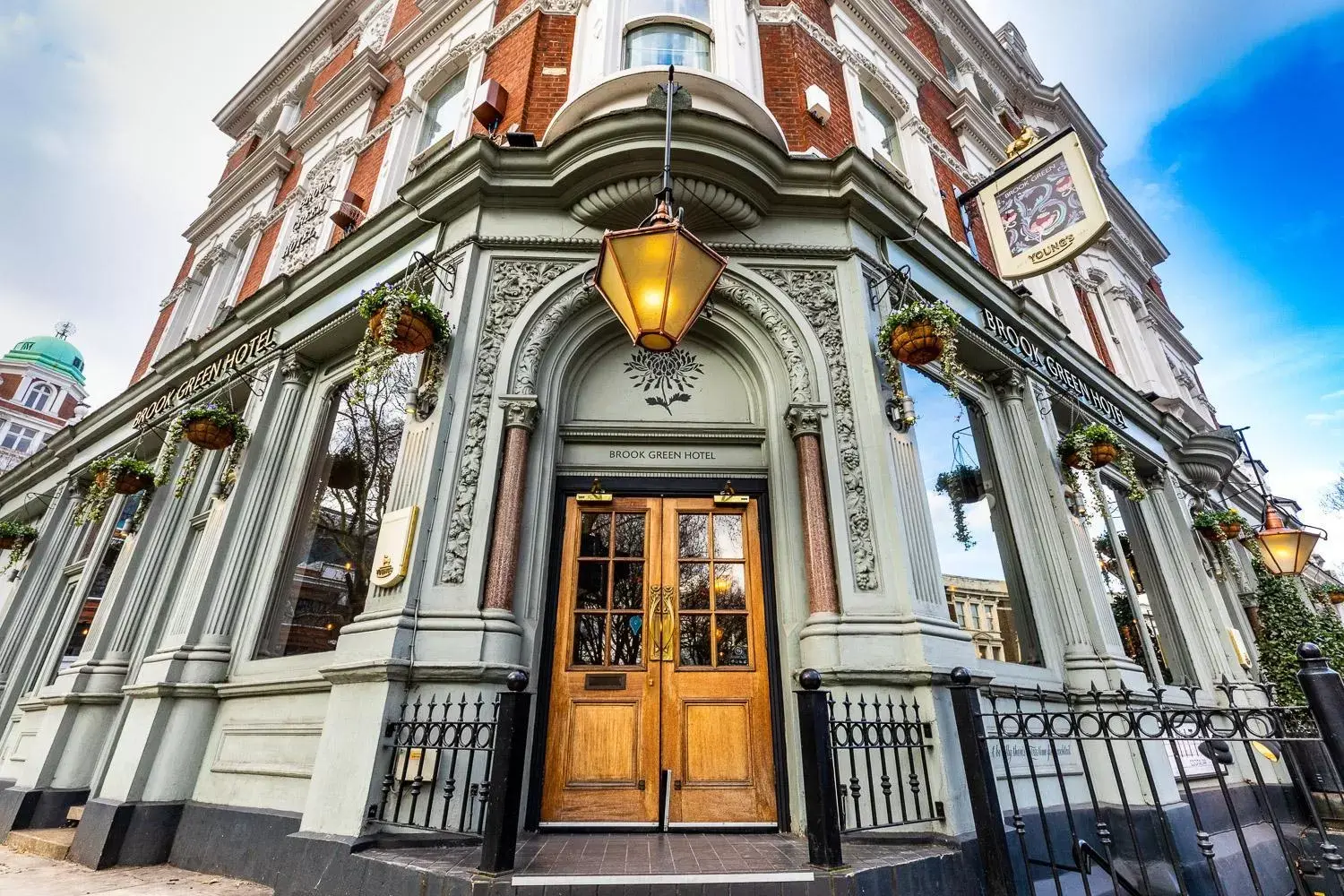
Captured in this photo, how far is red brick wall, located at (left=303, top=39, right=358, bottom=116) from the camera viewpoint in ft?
46.7

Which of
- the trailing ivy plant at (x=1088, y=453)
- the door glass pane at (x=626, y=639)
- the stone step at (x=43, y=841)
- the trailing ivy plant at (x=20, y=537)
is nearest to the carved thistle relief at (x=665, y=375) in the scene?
the door glass pane at (x=626, y=639)

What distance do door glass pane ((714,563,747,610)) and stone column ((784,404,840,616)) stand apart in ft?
2.04

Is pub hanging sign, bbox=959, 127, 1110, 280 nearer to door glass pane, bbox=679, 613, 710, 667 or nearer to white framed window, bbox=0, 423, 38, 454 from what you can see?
door glass pane, bbox=679, 613, 710, 667

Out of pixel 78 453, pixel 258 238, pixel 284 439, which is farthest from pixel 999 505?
pixel 78 453

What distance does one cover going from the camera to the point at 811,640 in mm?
5102

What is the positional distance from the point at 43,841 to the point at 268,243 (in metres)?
10.4

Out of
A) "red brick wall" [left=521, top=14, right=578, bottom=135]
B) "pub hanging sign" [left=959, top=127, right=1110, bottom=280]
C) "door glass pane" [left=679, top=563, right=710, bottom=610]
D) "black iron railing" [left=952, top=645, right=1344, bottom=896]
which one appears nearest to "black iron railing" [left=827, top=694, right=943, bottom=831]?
"black iron railing" [left=952, top=645, right=1344, bottom=896]

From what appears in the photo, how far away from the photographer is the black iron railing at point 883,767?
4.25 m

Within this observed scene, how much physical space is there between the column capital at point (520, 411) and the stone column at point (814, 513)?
2.49 m

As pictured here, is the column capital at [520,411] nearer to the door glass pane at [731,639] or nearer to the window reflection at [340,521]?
the window reflection at [340,521]

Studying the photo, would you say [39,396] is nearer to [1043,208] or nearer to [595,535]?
[595,535]

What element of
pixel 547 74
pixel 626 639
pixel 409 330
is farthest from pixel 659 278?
pixel 547 74

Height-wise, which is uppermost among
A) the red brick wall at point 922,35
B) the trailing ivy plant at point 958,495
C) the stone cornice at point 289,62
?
the stone cornice at point 289,62

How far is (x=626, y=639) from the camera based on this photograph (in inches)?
218
